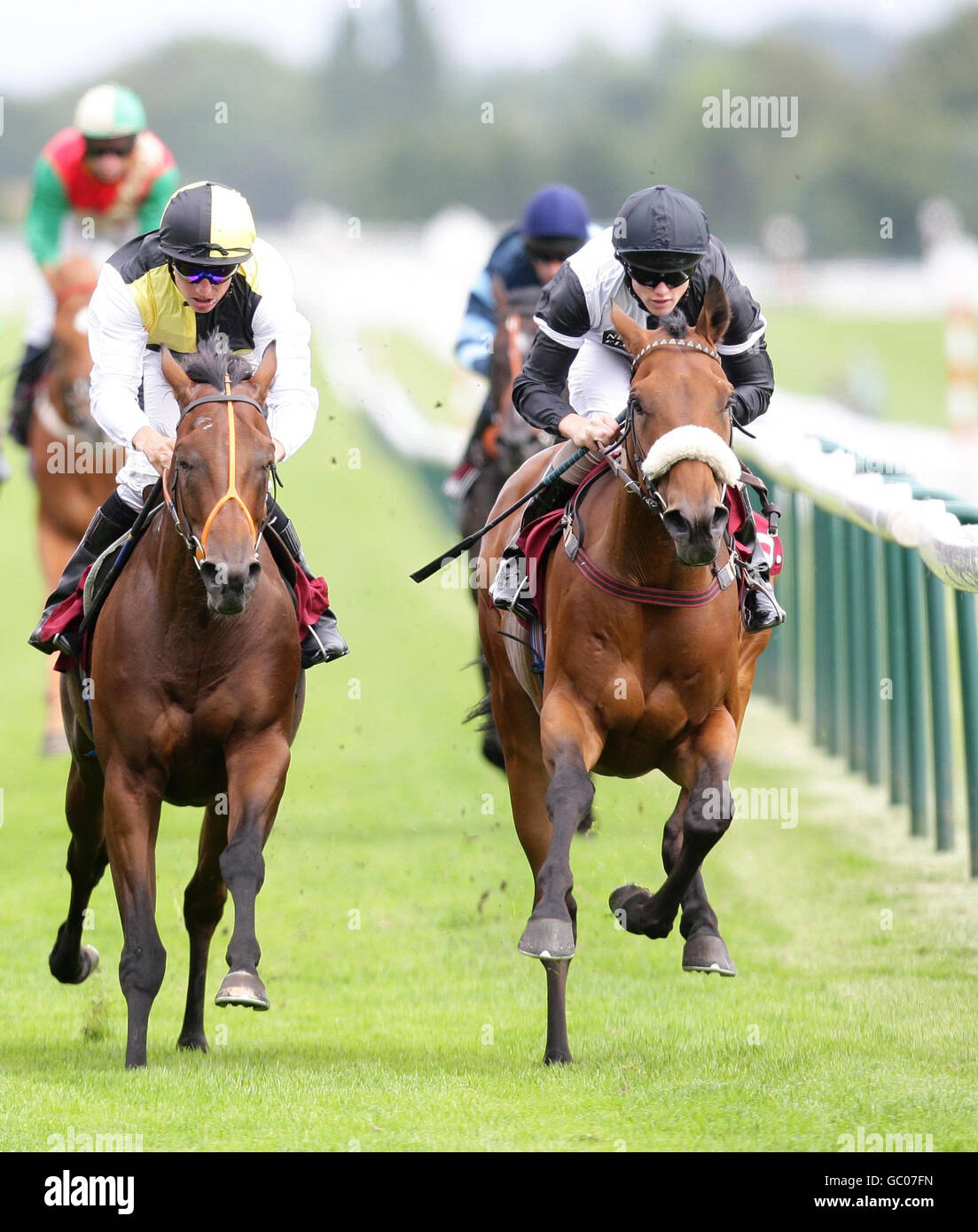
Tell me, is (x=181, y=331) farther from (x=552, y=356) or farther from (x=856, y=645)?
(x=856, y=645)

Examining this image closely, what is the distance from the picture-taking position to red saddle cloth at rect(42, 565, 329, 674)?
625cm

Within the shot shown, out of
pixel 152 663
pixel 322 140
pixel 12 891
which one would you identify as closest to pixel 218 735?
pixel 152 663

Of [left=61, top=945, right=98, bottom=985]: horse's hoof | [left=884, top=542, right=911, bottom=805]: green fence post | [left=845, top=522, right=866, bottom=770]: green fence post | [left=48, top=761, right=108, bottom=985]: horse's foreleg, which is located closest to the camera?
[left=48, top=761, right=108, bottom=985]: horse's foreleg

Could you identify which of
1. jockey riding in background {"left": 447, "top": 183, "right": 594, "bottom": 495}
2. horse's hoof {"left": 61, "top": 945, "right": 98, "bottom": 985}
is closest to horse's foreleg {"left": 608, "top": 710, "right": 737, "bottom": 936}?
horse's hoof {"left": 61, "top": 945, "right": 98, "bottom": 985}

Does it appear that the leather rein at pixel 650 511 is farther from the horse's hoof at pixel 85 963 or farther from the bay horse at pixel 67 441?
the bay horse at pixel 67 441

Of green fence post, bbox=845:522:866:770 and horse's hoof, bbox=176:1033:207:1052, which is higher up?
green fence post, bbox=845:522:866:770

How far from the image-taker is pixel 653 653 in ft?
18.8

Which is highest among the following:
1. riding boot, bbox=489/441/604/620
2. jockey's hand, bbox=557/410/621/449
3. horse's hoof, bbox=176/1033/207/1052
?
jockey's hand, bbox=557/410/621/449

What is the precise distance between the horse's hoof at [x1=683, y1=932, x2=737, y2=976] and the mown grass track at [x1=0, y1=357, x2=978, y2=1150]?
0.27 metres

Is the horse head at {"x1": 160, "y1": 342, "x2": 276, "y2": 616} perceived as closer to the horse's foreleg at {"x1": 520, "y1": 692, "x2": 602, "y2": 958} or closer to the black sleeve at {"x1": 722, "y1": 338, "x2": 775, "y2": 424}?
the horse's foreleg at {"x1": 520, "y1": 692, "x2": 602, "y2": 958}

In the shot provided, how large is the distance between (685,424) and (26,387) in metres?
6.48

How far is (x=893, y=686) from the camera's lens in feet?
29.5

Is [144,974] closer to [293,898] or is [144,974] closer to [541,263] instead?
[293,898]

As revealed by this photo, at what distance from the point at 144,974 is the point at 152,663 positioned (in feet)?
2.74
